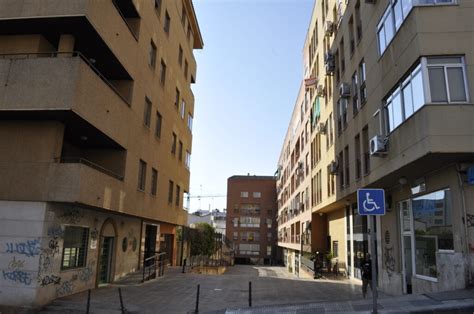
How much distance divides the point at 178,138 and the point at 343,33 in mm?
13559

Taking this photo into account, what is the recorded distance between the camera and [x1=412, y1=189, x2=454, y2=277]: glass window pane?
42.1 ft

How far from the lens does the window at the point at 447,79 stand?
12125 mm

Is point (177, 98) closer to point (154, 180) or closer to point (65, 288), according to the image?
point (154, 180)

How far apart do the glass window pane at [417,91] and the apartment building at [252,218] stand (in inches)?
2973

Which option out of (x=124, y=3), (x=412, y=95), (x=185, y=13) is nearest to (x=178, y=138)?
(x=185, y=13)

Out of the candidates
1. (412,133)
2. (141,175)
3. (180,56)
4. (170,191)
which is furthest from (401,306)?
(180,56)

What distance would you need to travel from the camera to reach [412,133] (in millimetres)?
13102

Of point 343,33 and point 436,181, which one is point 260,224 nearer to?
point 343,33

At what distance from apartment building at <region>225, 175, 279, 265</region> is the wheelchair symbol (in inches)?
3071

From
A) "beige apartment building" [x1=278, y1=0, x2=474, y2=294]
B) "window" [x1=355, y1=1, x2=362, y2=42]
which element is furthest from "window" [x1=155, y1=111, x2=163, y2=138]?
"window" [x1=355, y1=1, x2=362, y2=42]

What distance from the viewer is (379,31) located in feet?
56.3

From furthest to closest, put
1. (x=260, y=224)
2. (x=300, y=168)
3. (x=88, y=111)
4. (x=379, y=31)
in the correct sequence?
(x=260, y=224) < (x=300, y=168) < (x=379, y=31) < (x=88, y=111)

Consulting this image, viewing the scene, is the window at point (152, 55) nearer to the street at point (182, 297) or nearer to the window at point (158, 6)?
the window at point (158, 6)

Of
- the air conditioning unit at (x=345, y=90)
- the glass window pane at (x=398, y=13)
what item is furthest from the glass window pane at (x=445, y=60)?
the air conditioning unit at (x=345, y=90)
